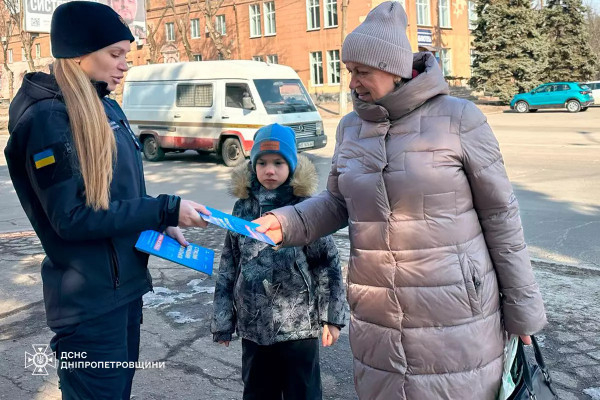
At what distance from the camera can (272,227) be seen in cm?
267

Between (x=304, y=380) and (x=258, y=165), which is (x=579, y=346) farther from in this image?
(x=258, y=165)

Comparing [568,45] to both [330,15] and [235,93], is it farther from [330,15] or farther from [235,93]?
[235,93]

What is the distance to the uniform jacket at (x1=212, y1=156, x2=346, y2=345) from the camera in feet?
9.91

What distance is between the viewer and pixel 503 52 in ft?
119

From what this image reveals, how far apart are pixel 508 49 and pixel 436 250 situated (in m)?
36.8

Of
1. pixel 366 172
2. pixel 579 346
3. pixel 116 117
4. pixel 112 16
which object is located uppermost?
pixel 112 16

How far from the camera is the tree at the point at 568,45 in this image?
40.0m

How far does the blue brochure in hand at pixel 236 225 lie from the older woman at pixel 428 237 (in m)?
0.39

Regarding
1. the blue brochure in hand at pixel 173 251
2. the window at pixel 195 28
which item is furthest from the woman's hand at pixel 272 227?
the window at pixel 195 28

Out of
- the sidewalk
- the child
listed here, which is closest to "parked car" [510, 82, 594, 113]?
the sidewalk

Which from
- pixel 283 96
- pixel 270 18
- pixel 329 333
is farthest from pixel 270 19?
pixel 329 333

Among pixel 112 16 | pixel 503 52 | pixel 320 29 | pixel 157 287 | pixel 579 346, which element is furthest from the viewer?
pixel 320 29

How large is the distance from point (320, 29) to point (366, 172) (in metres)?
40.0

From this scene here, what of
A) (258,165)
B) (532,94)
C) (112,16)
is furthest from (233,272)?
(532,94)
